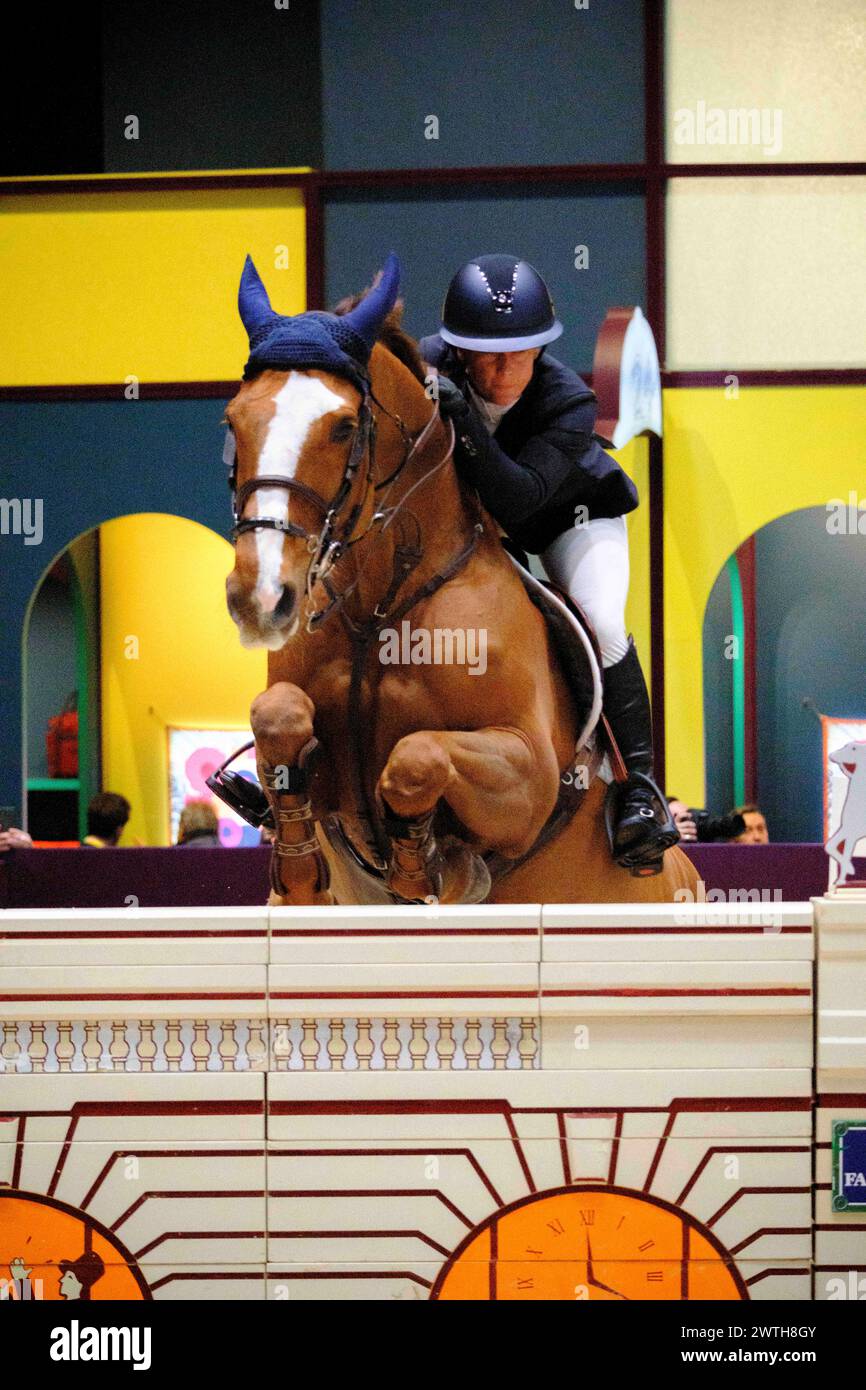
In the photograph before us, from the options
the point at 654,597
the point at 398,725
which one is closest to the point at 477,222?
the point at 654,597

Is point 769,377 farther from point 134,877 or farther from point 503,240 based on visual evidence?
point 134,877

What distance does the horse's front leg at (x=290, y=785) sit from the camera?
2.82 m

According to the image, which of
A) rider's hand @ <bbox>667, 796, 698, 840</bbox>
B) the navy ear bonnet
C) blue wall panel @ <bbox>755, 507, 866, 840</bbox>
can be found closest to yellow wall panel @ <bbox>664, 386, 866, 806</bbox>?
rider's hand @ <bbox>667, 796, 698, 840</bbox>

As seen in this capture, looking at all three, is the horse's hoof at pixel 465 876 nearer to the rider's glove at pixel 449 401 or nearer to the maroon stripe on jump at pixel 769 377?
the rider's glove at pixel 449 401

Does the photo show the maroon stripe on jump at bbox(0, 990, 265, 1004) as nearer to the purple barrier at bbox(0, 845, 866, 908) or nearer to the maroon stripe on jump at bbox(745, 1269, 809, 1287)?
the maroon stripe on jump at bbox(745, 1269, 809, 1287)

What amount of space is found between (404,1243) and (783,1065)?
2.11 feet

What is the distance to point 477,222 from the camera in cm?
696

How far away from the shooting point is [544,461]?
316 cm

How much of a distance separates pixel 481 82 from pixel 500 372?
4316 mm

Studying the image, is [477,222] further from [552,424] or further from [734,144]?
[552,424]

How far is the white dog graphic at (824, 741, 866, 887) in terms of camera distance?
2535 millimetres

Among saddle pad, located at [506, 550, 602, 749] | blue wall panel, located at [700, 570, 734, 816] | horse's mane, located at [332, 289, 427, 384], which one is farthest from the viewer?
blue wall panel, located at [700, 570, 734, 816]

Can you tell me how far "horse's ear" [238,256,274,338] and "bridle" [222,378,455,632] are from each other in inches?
8.9

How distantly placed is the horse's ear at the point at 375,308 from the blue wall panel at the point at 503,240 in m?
4.15
